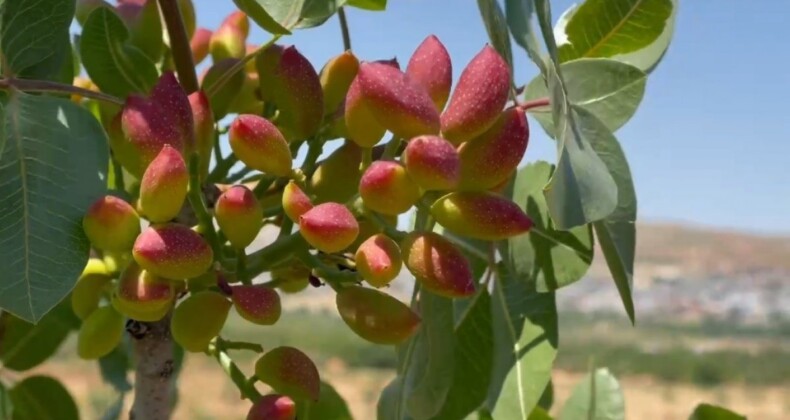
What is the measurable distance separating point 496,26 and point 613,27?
0.69 ft

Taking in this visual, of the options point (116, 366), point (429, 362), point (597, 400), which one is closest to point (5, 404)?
point (116, 366)

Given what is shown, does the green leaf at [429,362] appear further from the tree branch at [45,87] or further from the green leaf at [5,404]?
the green leaf at [5,404]

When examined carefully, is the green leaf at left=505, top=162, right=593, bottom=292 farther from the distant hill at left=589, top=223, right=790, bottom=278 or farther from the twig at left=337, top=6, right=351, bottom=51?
the distant hill at left=589, top=223, right=790, bottom=278

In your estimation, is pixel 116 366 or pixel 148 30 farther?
pixel 116 366

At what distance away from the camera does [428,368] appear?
67 centimetres

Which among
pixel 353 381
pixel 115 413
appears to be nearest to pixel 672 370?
pixel 353 381

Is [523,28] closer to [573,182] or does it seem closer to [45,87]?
[573,182]

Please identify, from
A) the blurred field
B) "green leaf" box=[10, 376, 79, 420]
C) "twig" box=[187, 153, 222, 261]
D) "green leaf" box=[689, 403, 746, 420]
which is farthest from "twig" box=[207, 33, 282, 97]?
the blurred field

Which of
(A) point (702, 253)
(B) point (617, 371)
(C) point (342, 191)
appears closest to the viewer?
(C) point (342, 191)

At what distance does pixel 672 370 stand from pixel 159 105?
Result: 805 inches

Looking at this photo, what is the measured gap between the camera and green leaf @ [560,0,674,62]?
709 millimetres

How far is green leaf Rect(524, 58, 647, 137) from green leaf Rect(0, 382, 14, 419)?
53 centimetres

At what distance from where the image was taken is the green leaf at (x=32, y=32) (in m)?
0.59

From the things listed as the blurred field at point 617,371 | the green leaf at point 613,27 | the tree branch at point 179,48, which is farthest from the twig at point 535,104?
the blurred field at point 617,371
